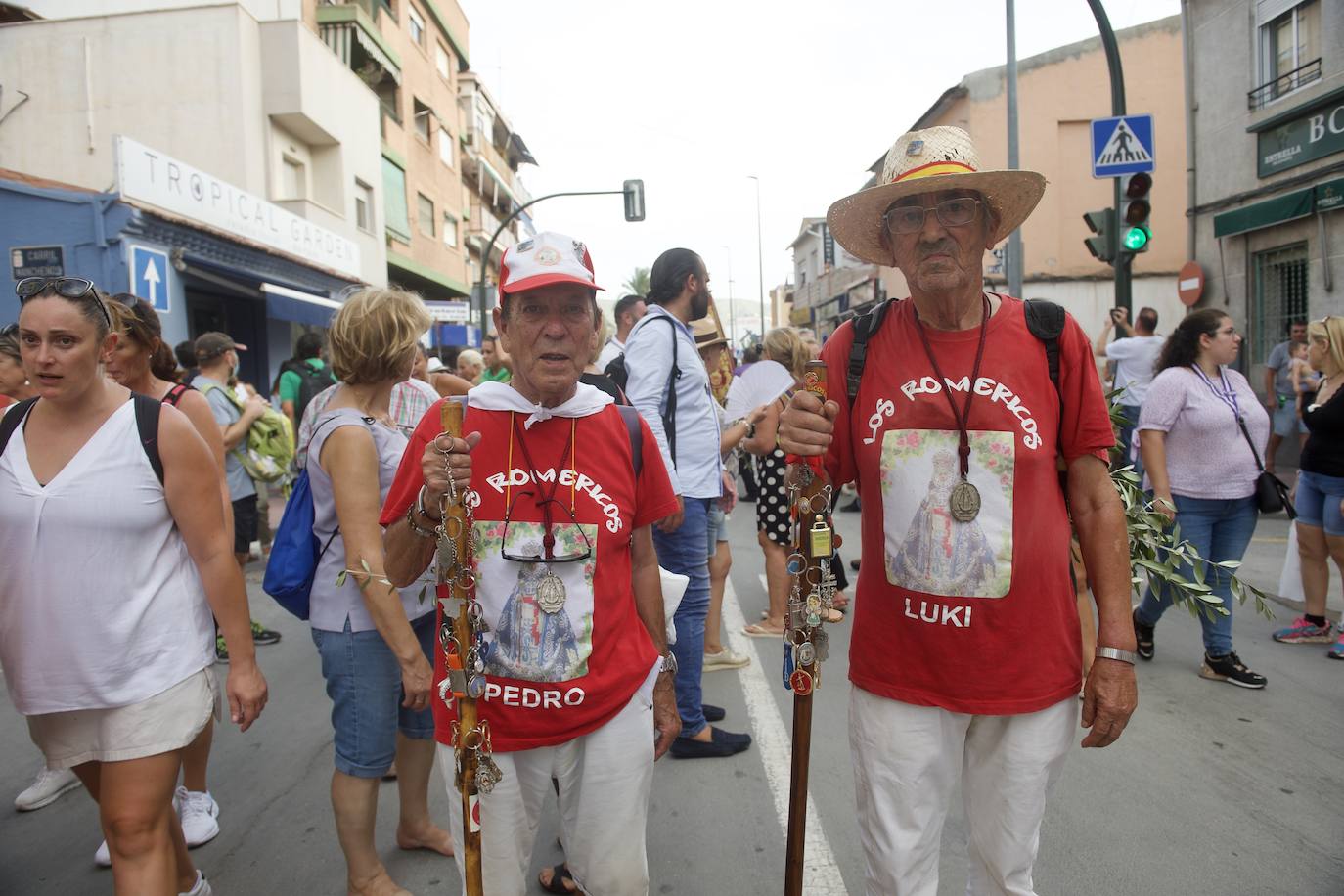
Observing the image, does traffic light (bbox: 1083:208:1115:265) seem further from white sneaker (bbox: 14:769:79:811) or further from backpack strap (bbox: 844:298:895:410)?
white sneaker (bbox: 14:769:79:811)

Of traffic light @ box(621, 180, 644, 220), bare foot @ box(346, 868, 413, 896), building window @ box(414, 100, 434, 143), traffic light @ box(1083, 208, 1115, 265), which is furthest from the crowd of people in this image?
building window @ box(414, 100, 434, 143)

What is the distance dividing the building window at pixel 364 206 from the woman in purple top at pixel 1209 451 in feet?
61.4

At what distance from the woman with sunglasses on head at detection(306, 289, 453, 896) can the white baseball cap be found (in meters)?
0.76

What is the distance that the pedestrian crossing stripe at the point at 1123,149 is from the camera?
9.06 metres

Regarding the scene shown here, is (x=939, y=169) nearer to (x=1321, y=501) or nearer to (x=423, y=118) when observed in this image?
(x=1321, y=501)

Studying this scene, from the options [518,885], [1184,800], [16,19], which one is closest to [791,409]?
[518,885]

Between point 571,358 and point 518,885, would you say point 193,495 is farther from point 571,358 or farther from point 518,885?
point 518,885

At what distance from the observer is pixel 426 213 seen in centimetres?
2697

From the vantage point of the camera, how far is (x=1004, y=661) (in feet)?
6.71

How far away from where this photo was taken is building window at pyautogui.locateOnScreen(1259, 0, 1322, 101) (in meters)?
12.1

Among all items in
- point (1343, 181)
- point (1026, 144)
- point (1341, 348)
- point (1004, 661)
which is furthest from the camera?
point (1026, 144)

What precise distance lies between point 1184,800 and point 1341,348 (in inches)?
125

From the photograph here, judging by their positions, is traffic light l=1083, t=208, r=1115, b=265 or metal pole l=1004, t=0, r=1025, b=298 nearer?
traffic light l=1083, t=208, r=1115, b=265

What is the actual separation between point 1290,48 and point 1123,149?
5.98 m
